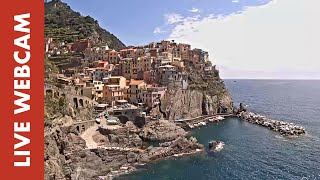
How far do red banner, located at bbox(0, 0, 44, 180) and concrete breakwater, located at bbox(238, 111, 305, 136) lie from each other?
2641 inches

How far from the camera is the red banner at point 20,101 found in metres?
7.64

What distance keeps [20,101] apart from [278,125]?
243 ft

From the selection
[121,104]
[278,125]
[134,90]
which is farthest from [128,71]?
[278,125]

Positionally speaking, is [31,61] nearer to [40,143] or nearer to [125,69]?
[40,143]

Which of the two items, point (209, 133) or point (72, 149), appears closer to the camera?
point (72, 149)

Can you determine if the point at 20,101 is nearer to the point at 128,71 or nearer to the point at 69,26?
the point at 128,71

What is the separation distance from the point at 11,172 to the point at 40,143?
0.90 m

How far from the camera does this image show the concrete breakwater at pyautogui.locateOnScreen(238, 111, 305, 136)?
68.8m

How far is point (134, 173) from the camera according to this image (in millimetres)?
45438

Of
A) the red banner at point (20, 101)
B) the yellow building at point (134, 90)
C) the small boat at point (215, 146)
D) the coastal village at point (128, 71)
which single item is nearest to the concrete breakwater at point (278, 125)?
the small boat at point (215, 146)

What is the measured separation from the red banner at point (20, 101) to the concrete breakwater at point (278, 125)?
220ft

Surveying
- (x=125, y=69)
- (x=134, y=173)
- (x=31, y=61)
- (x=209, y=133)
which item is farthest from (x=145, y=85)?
(x=31, y=61)

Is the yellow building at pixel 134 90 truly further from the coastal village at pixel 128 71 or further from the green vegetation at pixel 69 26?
the green vegetation at pixel 69 26

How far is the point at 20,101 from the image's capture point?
7836 mm
